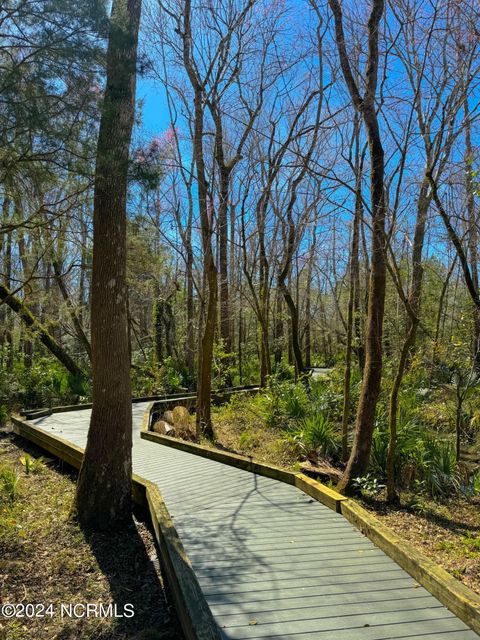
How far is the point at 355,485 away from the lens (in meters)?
5.39

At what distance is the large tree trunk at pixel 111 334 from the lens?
4.94 metres

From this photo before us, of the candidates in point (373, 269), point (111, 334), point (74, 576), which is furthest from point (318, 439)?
point (74, 576)

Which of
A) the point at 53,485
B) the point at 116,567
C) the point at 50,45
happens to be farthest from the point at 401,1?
the point at 53,485

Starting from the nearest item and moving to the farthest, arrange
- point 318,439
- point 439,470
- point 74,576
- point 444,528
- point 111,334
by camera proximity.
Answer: point 74,576 < point 444,528 < point 111,334 < point 439,470 < point 318,439

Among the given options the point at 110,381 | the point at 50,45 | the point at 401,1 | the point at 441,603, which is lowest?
the point at 441,603

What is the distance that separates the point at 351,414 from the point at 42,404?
8760 millimetres

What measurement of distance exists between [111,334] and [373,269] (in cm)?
301

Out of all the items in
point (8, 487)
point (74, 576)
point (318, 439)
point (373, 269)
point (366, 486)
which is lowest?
point (74, 576)

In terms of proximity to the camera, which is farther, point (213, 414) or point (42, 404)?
point (42, 404)

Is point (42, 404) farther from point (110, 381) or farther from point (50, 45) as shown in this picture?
point (50, 45)

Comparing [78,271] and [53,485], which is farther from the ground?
[78,271]

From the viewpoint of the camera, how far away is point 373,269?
17.4ft

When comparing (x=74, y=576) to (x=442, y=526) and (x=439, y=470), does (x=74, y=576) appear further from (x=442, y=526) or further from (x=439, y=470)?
(x=439, y=470)

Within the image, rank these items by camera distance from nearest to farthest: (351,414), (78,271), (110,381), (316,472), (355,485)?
(110,381), (355,485), (316,472), (351,414), (78,271)
